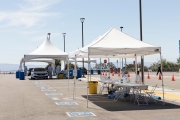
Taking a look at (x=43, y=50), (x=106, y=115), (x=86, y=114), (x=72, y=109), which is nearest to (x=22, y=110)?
(x=72, y=109)

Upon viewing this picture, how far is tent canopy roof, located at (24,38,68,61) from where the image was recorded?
36.1m

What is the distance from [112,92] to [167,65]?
53.7 metres

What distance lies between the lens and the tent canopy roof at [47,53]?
36.1 meters

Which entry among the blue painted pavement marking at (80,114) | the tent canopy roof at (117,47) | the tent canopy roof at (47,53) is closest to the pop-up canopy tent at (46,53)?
the tent canopy roof at (47,53)

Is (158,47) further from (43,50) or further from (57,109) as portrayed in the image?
(43,50)

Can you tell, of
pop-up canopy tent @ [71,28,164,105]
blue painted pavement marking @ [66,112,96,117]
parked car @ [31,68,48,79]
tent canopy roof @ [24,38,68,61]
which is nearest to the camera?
blue painted pavement marking @ [66,112,96,117]

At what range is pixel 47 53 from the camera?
37.0 meters

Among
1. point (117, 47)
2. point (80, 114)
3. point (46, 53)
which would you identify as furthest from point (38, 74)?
point (80, 114)

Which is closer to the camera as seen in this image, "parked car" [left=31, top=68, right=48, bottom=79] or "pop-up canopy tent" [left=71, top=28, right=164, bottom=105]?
"pop-up canopy tent" [left=71, top=28, right=164, bottom=105]

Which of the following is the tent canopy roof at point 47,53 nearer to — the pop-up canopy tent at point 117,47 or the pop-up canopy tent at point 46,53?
the pop-up canopy tent at point 46,53

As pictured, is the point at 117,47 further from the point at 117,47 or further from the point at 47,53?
the point at 47,53

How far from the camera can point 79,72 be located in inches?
1527

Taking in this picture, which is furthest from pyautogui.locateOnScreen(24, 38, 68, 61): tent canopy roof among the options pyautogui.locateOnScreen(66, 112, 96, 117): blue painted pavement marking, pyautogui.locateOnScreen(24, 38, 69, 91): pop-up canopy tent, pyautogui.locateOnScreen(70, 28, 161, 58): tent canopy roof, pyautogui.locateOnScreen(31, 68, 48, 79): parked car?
pyautogui.locateOnScreen(66, 112, 96, 117): blue painted pavement marking

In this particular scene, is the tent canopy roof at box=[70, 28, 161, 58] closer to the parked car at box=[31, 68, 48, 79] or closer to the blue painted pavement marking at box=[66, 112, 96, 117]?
the blue painted pavement marking at box=[66, 112, 96, 117]
